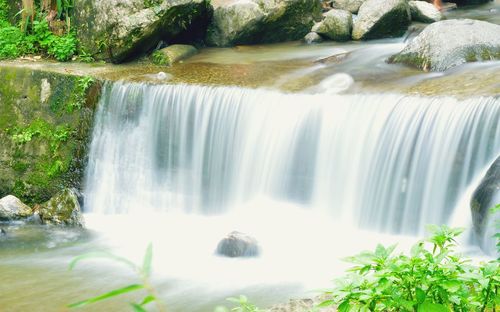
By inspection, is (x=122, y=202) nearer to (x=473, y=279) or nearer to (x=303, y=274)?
(x=303, y=274)

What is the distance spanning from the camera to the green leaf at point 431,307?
2176 millimetres

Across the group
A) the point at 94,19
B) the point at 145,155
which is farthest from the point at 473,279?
the point at 94,19

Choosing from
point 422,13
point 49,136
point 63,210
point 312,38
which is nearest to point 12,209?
point 63,210

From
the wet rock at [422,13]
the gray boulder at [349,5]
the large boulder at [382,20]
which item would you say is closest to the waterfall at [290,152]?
the large boulder at [382,20]

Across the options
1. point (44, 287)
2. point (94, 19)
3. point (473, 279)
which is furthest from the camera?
point (94, 19)

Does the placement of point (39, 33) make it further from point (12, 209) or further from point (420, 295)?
point (420, 295)

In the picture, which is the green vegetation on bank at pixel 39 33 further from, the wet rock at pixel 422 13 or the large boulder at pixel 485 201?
the large boulder at pixel 485 201

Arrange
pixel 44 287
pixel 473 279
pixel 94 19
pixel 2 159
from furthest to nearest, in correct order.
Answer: pixel 94 19, pixel 2 159, pixel 44 287, pixel 473 279

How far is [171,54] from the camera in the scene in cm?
953

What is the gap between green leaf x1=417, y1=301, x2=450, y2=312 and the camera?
2176 mm

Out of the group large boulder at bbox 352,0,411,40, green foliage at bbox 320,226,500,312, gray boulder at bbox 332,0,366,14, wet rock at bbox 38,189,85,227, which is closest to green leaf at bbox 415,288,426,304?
green foliage at bbox 320,226,500,312

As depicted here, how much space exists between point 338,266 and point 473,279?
4006 mm

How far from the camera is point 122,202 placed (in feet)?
27.5

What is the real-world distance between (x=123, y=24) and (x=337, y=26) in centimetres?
314
